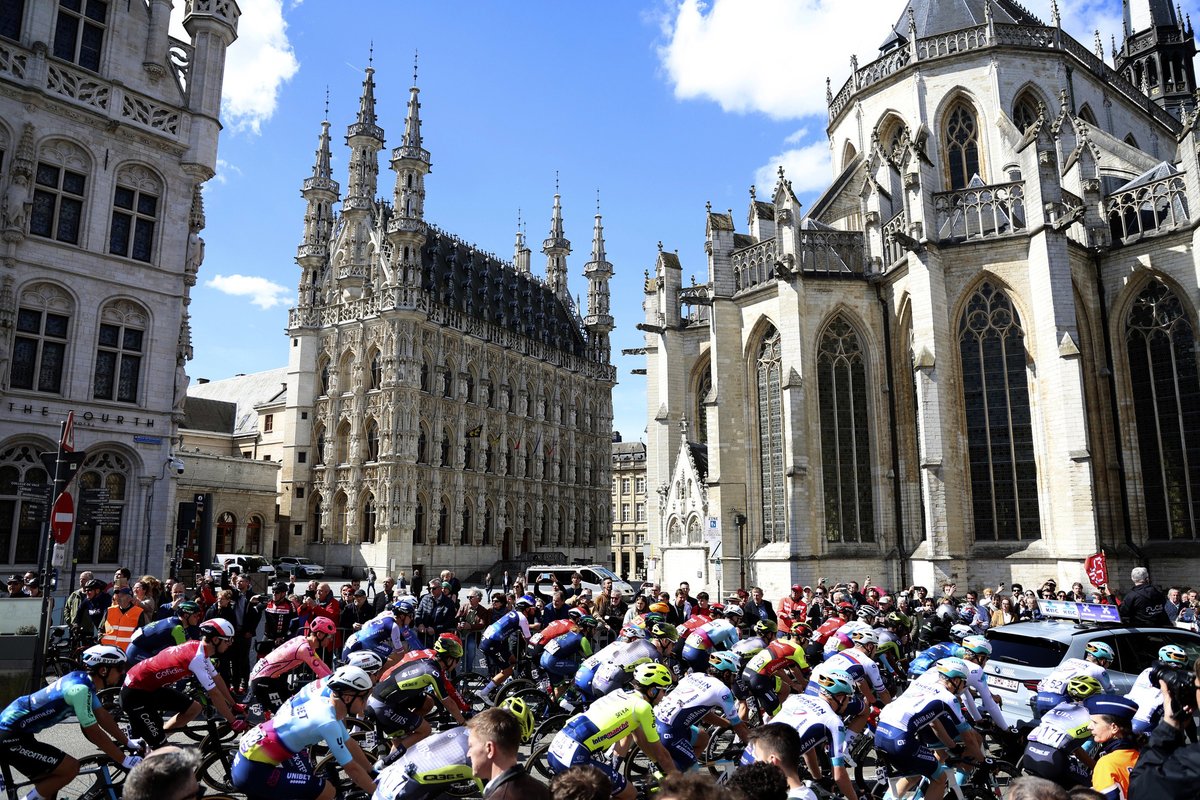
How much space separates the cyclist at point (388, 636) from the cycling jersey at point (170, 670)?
94.4 inches

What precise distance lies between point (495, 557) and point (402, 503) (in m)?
8.84

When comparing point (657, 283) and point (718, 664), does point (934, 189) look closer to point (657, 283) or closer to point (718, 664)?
point (657, 283)

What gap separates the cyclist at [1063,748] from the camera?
5.88m

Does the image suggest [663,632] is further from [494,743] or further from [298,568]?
[298,568]

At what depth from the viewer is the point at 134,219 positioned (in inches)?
823

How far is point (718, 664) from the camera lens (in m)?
8.58

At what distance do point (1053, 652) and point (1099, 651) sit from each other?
2.26 ft

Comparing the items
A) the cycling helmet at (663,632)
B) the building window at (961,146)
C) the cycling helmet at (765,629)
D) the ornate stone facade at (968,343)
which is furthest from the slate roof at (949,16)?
Answer: the cycling helmet at (663,632)

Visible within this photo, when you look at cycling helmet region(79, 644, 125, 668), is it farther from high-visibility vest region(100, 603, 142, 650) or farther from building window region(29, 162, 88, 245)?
building window region(29, 162, 88, 245)

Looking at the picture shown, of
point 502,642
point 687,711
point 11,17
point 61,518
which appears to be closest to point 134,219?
point 11,17

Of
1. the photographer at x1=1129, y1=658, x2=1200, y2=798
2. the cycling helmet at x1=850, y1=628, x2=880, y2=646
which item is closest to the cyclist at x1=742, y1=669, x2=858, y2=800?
the photographer at x1=1129, y1=658, x2=1200, y2=798

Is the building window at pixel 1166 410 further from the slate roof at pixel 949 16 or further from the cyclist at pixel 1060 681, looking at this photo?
the cyclist at pixel 1060 681

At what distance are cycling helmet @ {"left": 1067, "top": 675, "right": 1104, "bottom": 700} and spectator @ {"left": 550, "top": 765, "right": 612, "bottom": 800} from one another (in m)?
4.98

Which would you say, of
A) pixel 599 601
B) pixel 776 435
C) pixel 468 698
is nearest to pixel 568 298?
pixel 776 435
